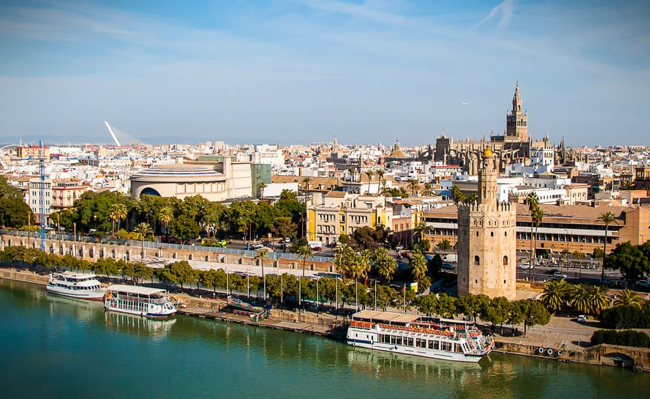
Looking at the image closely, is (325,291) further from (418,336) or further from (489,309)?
(489,309)

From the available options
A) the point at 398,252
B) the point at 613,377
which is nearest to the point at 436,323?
the point at 613,377

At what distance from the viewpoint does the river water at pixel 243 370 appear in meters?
27.0

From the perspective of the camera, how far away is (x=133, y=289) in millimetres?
39062

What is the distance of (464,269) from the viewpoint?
114 feet

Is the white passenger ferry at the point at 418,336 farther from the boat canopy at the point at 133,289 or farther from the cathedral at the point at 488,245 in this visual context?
the boat canopy at the point at 133,289

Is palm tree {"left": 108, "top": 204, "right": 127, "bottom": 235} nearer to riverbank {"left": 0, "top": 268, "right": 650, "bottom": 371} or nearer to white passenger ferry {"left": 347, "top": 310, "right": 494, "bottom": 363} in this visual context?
riverbank {"left": 0, "top": 268, "right": 650, "bottom": 371}

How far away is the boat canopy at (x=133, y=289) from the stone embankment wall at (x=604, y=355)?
753 inches

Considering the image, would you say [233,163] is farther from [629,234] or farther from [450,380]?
[450,380]

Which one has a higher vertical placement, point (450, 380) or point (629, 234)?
point (629, 234)

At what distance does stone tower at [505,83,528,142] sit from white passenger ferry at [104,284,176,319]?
323 ft

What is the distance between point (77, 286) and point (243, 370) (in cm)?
1650

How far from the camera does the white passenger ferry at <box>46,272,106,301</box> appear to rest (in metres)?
41.9

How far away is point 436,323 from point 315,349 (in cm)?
533

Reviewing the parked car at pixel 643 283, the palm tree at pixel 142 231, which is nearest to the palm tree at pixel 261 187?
the palm tree at pixel 142 231
